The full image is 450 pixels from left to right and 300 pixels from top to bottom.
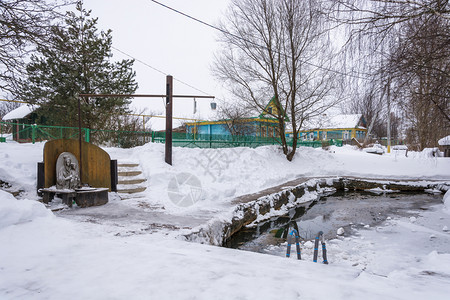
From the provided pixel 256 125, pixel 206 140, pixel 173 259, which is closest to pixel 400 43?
pixel 173 259

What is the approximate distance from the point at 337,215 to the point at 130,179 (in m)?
7.03

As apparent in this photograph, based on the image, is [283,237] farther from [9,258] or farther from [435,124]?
[9,258]

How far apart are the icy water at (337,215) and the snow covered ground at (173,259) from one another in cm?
72

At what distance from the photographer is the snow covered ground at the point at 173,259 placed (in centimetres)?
239

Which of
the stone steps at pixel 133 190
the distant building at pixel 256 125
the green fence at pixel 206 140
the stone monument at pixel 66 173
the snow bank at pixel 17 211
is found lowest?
the stone steps at pixel 133 190

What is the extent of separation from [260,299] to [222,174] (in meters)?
9.34

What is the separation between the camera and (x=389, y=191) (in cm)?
1320

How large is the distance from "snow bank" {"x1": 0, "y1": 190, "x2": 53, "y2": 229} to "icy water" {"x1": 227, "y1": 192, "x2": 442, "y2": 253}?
375 centimetres

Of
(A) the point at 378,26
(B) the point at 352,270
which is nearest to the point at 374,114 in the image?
(A) the point at 378,26

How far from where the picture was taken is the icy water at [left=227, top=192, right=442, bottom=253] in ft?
21.8

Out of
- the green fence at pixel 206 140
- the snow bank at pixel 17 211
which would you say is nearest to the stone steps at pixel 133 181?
the snow bank at pixel 17 211

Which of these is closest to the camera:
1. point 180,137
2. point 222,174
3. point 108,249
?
point 108,249

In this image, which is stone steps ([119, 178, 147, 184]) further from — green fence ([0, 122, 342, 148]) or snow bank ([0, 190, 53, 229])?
green fence ([0, 122, 342, 148])

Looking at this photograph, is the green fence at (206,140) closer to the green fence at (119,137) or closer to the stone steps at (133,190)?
the green fence at (119,137)
